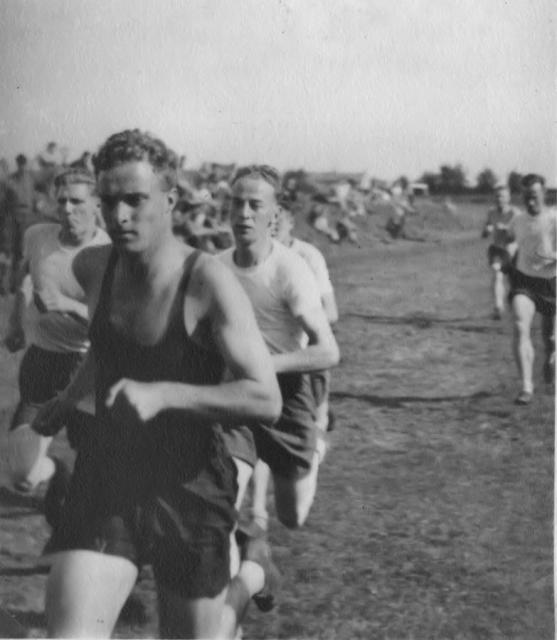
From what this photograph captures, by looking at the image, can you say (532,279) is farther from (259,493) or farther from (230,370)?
(230,370)

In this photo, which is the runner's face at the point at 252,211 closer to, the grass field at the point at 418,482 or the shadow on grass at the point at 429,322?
the grass field at the point at 418,482

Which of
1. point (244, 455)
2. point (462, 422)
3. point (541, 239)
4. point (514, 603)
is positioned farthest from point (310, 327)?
point (514, 603)

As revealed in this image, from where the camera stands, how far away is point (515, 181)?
3621 millimetres

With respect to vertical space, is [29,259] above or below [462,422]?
above

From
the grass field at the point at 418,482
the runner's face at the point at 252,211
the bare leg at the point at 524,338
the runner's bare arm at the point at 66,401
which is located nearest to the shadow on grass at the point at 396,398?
the grass field at the point at 418,482

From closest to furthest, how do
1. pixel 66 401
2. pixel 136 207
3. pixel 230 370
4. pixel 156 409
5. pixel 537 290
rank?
pixel 156 409, pixel 230 370, pixel 66 401, pixel 136 207, pixel 537 290

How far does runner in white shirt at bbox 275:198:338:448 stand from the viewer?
11.3ft

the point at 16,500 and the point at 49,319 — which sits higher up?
the point at 49,319

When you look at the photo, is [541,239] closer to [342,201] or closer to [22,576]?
[342,201]

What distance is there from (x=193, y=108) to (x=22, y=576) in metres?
1.67

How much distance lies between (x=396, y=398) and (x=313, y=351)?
446 millimetres

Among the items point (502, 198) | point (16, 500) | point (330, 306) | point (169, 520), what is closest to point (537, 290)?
point (502, 198)

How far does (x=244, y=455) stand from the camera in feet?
Result: 10.4

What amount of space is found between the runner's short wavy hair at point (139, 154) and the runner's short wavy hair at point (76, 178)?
235 millimetres
